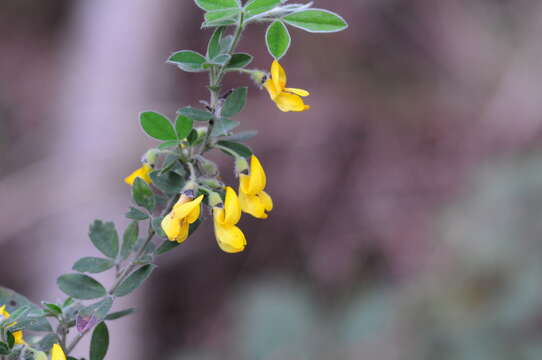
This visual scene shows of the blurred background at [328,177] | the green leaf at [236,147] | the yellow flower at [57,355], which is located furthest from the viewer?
the blurred background at [328,177]

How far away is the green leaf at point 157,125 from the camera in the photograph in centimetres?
94

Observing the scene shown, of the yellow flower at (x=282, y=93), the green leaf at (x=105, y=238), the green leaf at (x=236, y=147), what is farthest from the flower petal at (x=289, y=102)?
the green leaf at (x=105, y=238)

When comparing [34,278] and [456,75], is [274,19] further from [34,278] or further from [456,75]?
[456,75]

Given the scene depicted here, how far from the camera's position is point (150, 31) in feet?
13.7

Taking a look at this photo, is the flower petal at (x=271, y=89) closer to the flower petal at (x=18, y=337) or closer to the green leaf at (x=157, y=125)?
the green leaf at (x=157, y=125)

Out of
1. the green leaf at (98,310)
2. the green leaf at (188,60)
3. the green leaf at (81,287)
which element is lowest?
the green leaf at (81,287)

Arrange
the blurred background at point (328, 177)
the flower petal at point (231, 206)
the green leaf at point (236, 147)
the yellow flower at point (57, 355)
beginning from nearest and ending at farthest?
the yellow flower at point (57, 355) < the flower petal at point (231, 206) < the green leaf at point (236, 147) < the blurred background at point (328, 177)

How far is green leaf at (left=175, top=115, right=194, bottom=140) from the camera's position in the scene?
0.92m

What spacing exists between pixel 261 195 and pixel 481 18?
4.27 meters

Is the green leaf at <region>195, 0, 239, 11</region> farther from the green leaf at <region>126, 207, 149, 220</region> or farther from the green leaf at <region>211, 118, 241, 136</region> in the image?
the green leaf at <region>126, 207, 149, 220</region>

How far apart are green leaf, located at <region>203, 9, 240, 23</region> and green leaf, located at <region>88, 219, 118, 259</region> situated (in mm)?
401

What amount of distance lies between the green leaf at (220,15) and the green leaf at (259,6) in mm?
19

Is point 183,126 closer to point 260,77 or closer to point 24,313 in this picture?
point 260,77

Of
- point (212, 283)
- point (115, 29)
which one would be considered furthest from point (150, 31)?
point (212, 283)
